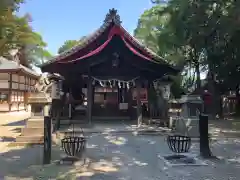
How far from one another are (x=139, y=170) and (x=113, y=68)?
8845 millimetres

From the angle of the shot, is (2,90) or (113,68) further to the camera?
(2,90)

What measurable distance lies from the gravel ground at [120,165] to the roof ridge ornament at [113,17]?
762 centimetres

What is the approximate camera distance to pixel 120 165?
7.48 m

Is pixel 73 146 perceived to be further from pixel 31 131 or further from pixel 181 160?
pixel 31 131

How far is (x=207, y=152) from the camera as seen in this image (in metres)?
8.41

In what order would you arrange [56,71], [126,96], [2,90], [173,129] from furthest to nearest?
[2,90], [126,96], [56,71], [173,129]

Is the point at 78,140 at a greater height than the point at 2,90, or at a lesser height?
lesser

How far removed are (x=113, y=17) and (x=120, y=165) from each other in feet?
34.0

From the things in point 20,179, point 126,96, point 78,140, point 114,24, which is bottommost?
point 20,179

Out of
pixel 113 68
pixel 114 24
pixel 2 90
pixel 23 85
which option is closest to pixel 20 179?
pixel 113 68

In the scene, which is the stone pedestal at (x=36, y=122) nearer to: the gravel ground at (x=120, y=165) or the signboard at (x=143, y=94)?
the gravel ground at (x=120, y=165)

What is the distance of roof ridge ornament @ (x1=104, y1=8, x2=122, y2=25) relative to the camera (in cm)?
1552

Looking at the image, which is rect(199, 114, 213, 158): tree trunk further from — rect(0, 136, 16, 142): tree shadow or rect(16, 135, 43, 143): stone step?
rect(0, 136, 16, 142): tree shadow

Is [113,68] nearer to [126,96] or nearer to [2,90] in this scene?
[126,96]
